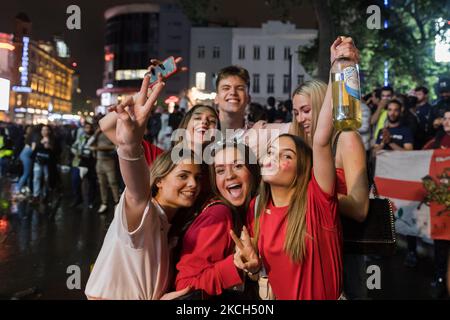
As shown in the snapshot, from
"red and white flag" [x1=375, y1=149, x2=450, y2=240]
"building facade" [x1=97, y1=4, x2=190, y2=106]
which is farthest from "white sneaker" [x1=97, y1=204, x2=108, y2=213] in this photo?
"building facade" [x1=97, y1=4, x2=190, y2=106]

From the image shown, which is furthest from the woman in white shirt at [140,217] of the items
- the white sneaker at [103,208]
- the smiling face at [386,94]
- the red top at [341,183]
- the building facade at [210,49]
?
the building facade at [210,49]

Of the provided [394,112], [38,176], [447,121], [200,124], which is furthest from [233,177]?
[38,176]

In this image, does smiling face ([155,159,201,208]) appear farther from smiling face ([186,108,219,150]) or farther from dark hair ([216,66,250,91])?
dark hair ([216,66,250,91])

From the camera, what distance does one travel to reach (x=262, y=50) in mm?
60500

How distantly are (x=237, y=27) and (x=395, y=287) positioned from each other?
2294 inches

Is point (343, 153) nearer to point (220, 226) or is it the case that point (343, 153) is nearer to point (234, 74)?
point (220, 226)

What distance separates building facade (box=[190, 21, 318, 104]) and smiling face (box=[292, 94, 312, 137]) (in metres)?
56.9

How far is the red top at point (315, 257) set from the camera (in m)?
2.50

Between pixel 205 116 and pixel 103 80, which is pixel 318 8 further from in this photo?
pixel 103 80

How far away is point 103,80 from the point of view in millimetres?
87875

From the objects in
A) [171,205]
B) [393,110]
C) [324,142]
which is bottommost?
[171,205]

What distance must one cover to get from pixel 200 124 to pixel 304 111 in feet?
2.57

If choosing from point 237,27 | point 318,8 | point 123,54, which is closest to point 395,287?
point 318,8

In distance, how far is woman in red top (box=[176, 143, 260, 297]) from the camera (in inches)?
96.9
